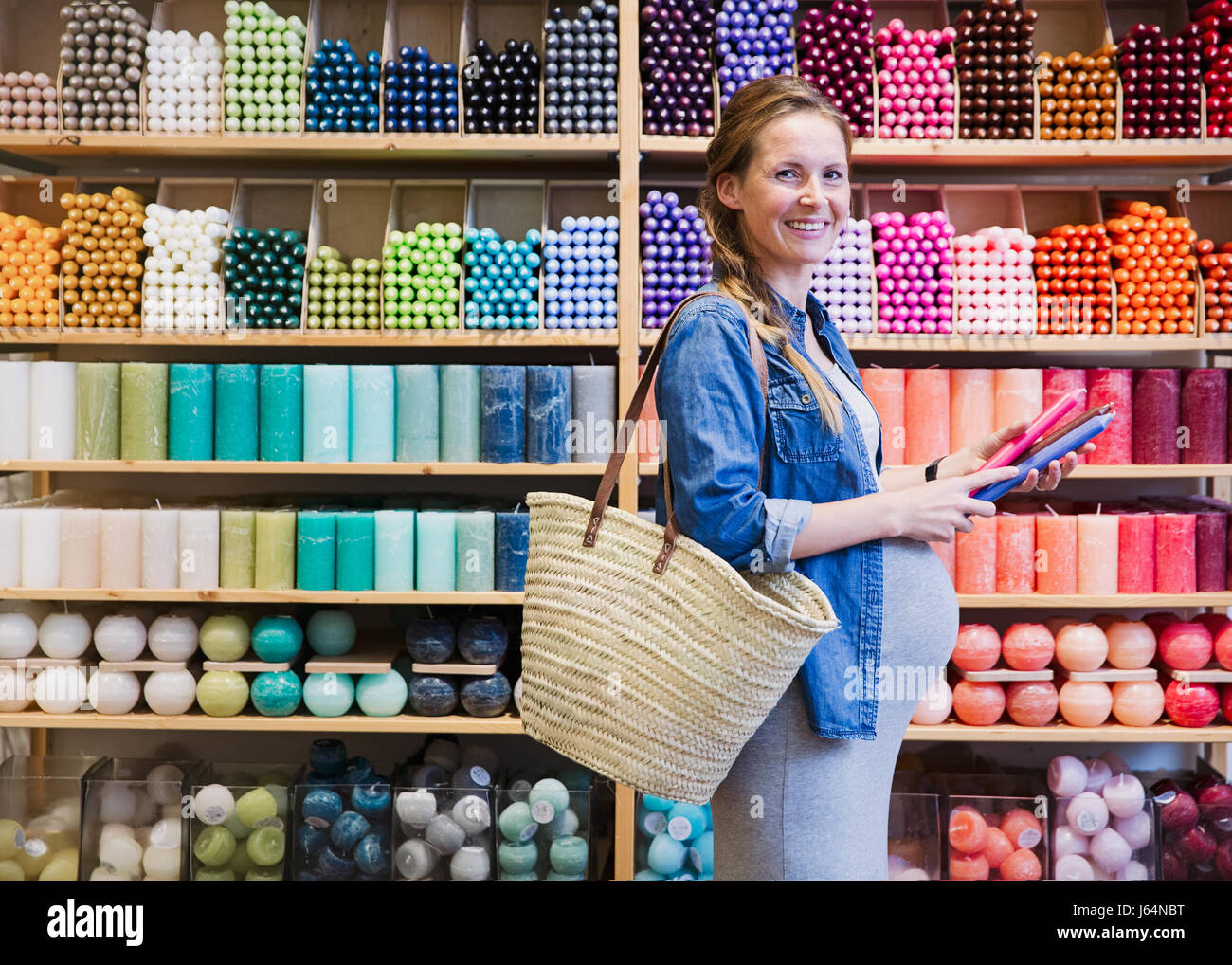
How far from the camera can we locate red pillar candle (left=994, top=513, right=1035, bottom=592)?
2.61 m

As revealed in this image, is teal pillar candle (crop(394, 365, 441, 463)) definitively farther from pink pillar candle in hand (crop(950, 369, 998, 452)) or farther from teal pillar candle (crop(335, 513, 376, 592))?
pink pillar candle in hand (crop(950, 369, 998, 452))

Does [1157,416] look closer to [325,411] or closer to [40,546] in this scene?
[325,411]

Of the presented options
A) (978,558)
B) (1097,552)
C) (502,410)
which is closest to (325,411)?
(502,410)

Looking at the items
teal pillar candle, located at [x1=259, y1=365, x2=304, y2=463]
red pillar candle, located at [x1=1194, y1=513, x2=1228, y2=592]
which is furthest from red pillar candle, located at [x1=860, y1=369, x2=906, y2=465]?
teal pillar candle, located at [x1=259, y1=365, x2=304, y2=463]

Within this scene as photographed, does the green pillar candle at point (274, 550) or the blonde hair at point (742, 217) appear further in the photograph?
the green pillar candle at point (274, 550)

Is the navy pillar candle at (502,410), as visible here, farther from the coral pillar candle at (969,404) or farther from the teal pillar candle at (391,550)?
the coral pillar candle at (969,404)

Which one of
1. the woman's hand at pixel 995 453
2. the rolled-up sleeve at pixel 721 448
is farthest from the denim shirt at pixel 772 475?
the woman's hand at pixel 995 453

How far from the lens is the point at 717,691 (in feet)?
3.96

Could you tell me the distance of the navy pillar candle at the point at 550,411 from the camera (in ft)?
8.52

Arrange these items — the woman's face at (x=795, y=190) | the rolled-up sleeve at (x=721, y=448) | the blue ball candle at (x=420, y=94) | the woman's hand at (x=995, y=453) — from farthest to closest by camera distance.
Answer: the blue ball candle at (x=420, y=94) < the woman's hand at (x=995, y=453) < the woman's face at (x=795, y=190) < the rolled-up sleeve at (x=721, y=448)

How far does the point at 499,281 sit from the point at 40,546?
141cm

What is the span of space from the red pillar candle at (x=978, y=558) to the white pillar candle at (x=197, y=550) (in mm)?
1983

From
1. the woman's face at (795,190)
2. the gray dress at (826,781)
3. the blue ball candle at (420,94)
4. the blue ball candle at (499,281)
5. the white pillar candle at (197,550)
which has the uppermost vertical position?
the blue ball candle at (420,94)
